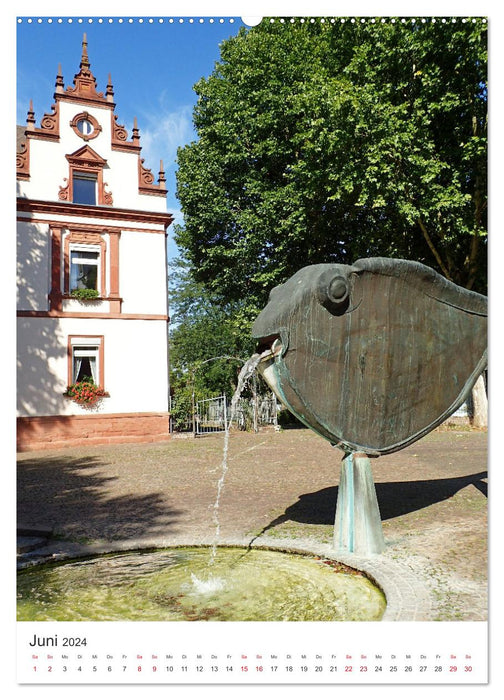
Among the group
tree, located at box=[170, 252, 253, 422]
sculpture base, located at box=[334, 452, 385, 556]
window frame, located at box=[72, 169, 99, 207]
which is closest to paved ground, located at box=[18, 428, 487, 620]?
sculpture base, located at box=[334, 452, 385, 556]

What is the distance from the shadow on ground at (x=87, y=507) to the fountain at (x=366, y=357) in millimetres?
2374

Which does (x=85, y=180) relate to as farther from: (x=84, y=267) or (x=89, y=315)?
(x=89, y=315)

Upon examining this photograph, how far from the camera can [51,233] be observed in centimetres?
1585

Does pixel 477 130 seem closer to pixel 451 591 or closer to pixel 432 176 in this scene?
pixel 432 176

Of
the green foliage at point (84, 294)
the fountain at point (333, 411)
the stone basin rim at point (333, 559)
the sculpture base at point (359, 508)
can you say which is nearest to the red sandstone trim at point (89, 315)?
the green foliage at point (84, 294)

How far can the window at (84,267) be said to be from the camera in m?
16.3

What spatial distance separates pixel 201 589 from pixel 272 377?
161cm

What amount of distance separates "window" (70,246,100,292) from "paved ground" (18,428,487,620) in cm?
589

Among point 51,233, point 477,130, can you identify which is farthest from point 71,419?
point 477,130

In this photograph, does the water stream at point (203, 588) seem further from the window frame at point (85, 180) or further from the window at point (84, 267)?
the window frame at point (85, 180)

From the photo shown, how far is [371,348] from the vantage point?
4156 mm
